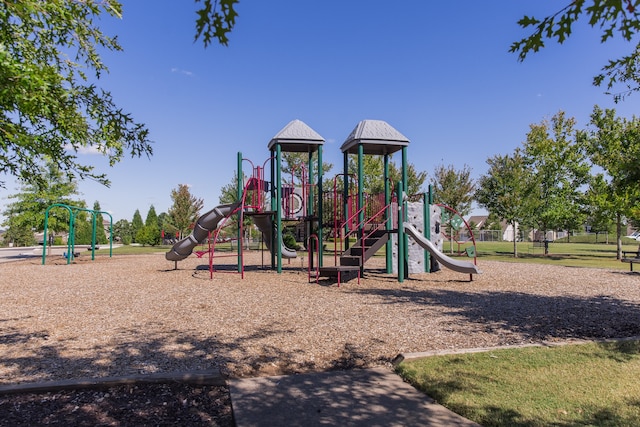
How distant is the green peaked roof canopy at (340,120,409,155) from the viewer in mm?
14024

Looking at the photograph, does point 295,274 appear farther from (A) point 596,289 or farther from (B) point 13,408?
(B) point 13,408

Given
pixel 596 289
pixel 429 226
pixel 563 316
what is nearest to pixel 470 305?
pixel 563 316

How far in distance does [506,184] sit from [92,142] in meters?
26.7

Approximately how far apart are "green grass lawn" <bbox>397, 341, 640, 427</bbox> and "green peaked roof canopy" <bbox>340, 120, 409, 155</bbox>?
Answer: 375 inches

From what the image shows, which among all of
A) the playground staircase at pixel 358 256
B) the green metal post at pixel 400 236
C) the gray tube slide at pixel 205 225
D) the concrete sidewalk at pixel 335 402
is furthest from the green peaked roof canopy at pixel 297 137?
the concrete sidewalk at pixel 335 402

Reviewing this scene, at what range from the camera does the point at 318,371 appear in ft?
15.7

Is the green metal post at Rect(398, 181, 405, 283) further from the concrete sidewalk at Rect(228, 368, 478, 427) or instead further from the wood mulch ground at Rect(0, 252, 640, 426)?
the concrete sidewalk at Rect(228, 368, 478, 427)

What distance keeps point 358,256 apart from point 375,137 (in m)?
3.86

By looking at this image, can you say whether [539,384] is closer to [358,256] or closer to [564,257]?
[358,256]

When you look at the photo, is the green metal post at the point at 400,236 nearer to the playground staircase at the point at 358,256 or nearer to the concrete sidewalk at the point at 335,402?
the playground staircase at the point at 358,256

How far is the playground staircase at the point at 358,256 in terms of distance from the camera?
1219 cm

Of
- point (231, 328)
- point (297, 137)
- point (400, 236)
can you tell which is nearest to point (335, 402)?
point (231, 328)

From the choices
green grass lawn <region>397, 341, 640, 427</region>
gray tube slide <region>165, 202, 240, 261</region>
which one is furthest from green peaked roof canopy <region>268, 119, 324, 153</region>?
green grass lawn <region>397, 341, 640, 427</region>

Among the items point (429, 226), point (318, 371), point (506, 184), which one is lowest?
point (318, 371)
